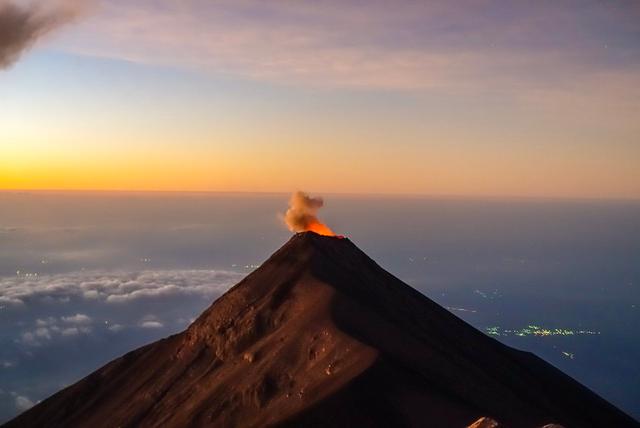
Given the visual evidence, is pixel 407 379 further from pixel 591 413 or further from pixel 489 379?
pixel 591 413

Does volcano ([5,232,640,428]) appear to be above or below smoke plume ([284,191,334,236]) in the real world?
below

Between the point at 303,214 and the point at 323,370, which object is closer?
the point at 323,370

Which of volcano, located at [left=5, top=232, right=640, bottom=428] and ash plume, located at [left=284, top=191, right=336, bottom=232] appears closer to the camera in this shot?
volcano, located at [left=5, top=232, right=640, bottom=428]

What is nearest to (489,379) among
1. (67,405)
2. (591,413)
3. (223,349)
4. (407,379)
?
(407,379)

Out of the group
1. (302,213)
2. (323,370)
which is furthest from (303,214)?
(323,370)

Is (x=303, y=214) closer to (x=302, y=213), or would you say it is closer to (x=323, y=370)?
(x=302, y=213)
